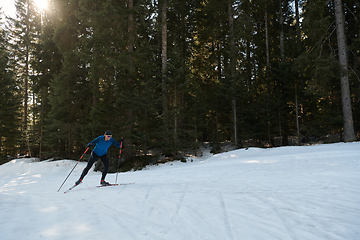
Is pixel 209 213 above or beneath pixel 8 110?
beneath

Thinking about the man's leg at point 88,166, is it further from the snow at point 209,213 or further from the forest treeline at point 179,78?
the forest treeline at point 179,78

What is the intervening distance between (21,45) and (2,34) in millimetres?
3174

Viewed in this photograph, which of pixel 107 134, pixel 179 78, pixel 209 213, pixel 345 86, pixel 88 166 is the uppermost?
pixel 179 78

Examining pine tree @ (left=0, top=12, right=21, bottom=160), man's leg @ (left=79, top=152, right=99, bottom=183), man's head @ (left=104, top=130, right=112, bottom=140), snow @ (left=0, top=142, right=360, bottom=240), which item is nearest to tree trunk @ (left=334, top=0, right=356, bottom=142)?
snow @ (left=0, top=142, right=360, bottom=240)

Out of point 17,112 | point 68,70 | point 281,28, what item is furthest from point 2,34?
point 281,28

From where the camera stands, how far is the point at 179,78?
45.2ft

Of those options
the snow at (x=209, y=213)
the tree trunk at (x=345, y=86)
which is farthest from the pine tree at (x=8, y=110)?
the tree trunk at (x=345, y=86)

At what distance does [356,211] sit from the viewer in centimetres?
317

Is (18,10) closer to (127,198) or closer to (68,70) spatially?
(68,70)

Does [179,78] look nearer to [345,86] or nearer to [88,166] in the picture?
[88,166]

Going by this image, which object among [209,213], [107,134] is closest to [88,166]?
[107,134]

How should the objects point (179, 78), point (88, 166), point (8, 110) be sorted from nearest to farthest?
point (88, 166), point (179, 78), point (8, 110)

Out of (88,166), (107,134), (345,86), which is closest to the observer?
(88,166)

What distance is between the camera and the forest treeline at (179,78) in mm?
13688
